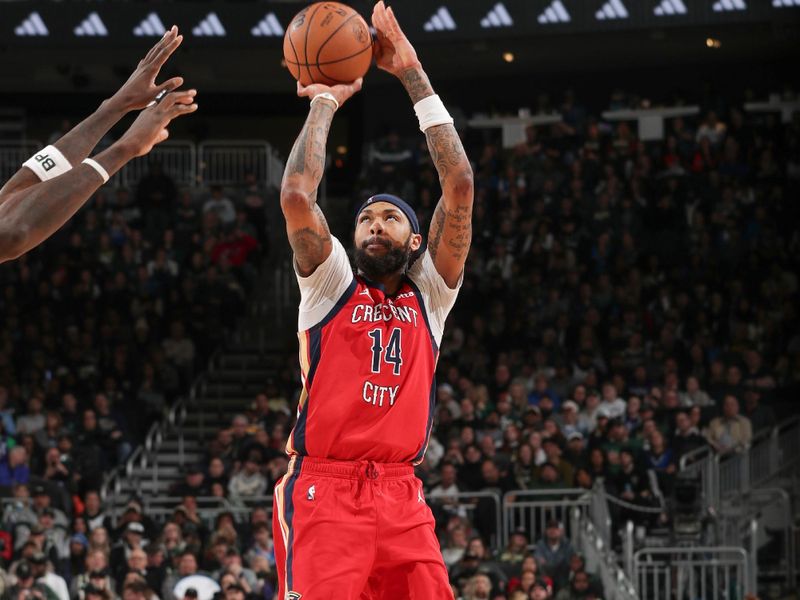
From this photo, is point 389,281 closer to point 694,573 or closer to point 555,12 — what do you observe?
point 694,573

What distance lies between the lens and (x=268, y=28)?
24312mm

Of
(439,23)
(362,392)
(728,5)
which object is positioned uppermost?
(728,5)

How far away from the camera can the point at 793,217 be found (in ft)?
73.1

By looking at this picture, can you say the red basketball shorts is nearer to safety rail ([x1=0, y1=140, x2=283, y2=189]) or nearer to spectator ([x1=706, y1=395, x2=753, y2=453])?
spectator ([x1=706, y1=395, x2=753, y2=453])

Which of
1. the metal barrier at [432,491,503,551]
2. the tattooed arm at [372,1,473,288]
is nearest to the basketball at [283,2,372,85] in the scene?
the tattooed arm at [372,1,473,288]

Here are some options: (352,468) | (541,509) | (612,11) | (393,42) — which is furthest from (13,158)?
(352,468)

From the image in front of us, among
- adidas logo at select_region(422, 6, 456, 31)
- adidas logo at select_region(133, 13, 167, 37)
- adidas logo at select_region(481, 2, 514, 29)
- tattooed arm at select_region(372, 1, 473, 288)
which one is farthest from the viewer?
adidas logo at select_region(133, 13, 167, 37)

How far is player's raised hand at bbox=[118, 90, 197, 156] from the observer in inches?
202

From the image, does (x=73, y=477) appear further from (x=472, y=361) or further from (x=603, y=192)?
(x=603, y=192)

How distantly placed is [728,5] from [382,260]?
679 inches

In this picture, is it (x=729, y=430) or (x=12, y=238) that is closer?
(x=12, y=238)

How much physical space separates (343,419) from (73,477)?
11.8 meters

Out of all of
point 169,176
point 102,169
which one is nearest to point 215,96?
point 169,176

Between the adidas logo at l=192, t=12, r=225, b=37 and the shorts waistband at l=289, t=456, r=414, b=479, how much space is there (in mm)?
→ 18726
